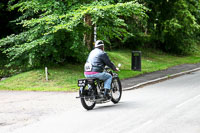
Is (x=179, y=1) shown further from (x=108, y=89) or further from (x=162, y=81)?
(x=108, y=89)

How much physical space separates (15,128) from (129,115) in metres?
2.82

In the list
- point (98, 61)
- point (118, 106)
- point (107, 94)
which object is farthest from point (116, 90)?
point (98, 61)

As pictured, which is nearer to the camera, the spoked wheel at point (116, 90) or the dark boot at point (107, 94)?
the dark boot at point (107, 94)

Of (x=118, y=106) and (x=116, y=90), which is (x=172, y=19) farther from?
(x=118, y=106)

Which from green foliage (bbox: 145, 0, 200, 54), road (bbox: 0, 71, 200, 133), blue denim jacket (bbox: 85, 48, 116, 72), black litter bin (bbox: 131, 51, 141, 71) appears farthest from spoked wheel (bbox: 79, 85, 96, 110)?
green foliage (bbox: 145, 0, 200, 54)

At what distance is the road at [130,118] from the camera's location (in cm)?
734

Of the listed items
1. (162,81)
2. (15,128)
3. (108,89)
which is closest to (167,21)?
(162,81)

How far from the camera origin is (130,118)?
8.41 m

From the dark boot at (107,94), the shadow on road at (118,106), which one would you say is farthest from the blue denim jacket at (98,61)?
the shadow on road at (118,106)

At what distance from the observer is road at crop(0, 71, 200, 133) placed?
734cm

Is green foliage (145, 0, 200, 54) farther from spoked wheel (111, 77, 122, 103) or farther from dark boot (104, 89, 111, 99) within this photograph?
dark boot (104, 89, 111, 99)

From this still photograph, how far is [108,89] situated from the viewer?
10008 mm

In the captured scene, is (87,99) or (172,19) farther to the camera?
(172,19)

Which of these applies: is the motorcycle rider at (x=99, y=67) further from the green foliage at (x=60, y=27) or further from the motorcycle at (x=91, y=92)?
the green foliage at (x=60, y=27)
